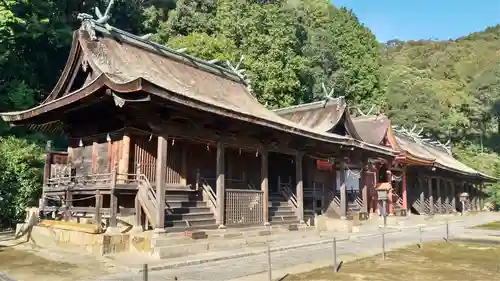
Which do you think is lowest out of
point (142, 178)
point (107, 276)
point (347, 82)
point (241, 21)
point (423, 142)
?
point (107, 276)

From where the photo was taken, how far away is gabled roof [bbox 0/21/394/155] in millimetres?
11781

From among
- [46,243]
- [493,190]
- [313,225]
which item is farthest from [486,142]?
[46,243]

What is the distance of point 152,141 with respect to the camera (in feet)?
48.3

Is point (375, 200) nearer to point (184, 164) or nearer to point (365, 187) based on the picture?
point (365, 187)

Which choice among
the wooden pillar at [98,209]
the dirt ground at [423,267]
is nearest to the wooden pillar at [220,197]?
the wooden pillar at [98,209]

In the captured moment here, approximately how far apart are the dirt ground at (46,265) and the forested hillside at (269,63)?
6860 millimetres

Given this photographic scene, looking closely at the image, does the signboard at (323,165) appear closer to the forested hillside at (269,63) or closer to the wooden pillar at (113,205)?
the forested hillside at (269,63)

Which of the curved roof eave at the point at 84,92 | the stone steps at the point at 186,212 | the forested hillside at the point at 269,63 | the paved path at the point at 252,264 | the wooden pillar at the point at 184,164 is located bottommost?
the paved path at the point at 252,264

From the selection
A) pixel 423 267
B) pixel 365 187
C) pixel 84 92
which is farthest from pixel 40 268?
pixel 365 187

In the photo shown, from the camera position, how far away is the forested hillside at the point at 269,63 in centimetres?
2331

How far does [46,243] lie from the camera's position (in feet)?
45.3

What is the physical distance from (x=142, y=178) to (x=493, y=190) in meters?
48.0

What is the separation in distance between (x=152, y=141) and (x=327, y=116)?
451 inches

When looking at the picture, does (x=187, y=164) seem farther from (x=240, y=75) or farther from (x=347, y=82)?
(x=347, y=82)
